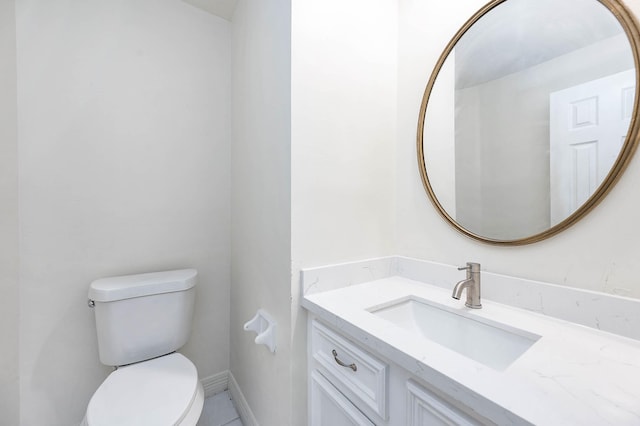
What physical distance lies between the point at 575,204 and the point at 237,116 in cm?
153

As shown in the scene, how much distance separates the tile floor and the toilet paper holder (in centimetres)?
67

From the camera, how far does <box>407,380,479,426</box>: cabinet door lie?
1.66 ft

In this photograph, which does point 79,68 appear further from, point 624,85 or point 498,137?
point 624,85

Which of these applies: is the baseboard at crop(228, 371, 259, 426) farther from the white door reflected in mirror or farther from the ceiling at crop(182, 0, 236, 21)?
the ceiling at crop(182, 0, 236, 21)

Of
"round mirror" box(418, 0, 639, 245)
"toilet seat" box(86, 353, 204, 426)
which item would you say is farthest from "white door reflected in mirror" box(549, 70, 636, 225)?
"toilet seat" box(86, 353, 204, 426)

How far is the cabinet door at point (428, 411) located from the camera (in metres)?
0.50

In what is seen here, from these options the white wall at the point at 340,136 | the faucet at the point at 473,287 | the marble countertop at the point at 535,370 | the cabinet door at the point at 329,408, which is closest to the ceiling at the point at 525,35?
the white wall at the point at 340,136

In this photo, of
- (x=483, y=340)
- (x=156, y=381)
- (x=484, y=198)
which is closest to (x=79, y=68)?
(x=156, y=381)

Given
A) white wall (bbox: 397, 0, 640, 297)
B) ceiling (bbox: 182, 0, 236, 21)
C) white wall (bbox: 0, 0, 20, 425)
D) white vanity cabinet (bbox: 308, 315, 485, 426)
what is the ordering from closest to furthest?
1. white vanity cabinet (bbox: 308, 315, 485, 426)
2. white wall (bbox: 397, 0, 640, 297)
3. white wall (bbox: 0, 0, 20, 425)
4. ceiling (bbox: 182, 0, 236, 21)

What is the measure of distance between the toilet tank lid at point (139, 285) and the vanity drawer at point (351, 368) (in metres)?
0.76

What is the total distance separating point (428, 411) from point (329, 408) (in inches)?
15.6

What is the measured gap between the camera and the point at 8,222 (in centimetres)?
111

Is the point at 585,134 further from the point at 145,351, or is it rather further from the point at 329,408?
the point at 145,351

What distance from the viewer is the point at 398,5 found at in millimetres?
1230
